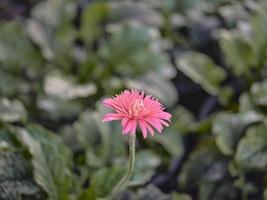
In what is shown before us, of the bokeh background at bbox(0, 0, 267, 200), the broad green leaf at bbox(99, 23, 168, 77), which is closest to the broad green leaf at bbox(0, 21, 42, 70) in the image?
the bokeh background at bbox(0, 0, 267, 200)

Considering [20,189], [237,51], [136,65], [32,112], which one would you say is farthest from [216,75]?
[20,189]

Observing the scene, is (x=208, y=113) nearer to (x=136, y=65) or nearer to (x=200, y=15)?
(x=136, y=65)

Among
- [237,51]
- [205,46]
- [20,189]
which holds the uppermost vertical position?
[205,46]

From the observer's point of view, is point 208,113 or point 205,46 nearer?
point 208,113

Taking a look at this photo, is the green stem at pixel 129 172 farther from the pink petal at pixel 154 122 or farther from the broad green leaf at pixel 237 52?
the broad green leaf at pixel 237 52

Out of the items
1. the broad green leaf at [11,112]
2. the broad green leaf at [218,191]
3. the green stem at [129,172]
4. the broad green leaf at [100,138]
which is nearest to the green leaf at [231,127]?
the broad green leaf at [218,191]

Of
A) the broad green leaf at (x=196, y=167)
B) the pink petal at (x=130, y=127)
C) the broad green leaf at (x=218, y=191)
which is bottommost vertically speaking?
the pink petal at (x=130, y=127)

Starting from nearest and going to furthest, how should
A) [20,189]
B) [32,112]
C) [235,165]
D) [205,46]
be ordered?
1. [20,189]
2. [235,165]
3. [32,112]
4. [205,46]
